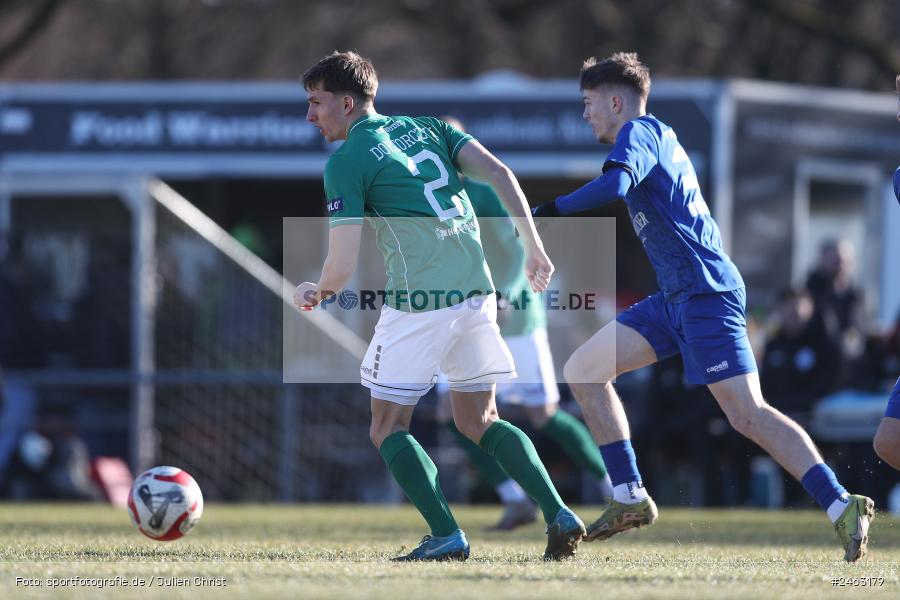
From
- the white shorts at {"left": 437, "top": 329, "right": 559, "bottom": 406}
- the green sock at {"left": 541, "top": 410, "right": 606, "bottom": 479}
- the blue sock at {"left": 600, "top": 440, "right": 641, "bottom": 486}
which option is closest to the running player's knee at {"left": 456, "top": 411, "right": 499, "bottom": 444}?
the blue sock at {"left": 600, "top": 440, "right": 641, "bottom": 486}

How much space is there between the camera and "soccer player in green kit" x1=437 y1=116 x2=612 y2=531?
9.68m

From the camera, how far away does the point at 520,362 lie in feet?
32.2

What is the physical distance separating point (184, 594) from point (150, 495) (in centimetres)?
216

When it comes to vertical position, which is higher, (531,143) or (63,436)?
(531,143)

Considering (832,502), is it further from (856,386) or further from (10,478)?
(10,478)

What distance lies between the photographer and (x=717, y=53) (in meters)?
22.8

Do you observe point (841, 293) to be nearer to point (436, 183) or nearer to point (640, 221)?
point (640, 221)

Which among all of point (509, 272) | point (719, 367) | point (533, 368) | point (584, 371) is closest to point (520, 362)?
point (533, 368)

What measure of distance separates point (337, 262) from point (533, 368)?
3.60 metres

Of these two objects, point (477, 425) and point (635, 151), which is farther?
point (477, 425)

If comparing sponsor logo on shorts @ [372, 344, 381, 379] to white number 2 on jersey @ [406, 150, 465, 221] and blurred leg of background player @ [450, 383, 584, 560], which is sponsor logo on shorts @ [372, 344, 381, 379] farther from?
white number 2 on jersey @ [406, 150, 465, 221]

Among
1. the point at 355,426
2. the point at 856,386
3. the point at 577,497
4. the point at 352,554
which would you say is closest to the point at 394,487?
the point at 355,426

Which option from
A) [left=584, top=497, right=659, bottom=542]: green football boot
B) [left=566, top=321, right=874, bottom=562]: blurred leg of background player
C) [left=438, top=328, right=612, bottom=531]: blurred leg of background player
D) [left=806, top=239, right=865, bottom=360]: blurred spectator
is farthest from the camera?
[left=806, top=239, right=865, bottom=360]: blurred spectator

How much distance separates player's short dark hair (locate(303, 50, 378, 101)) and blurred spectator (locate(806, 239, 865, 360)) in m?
8.18
